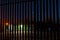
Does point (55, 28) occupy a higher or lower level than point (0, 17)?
lower

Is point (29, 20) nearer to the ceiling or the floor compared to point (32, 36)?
nearer to the ceiling

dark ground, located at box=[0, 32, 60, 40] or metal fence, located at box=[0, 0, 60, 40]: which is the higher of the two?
metal fence, located at box=[0, 0, 60, 40]

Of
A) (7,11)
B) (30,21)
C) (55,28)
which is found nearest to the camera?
(55,28)

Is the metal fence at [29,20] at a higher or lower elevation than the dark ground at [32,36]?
higher

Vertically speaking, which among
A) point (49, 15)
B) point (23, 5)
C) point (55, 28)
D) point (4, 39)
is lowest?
point (4, 39)

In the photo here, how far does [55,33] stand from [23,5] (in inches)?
50.4

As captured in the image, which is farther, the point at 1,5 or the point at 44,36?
the point at 1,5

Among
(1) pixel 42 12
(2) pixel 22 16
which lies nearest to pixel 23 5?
(2) pixel 22 16

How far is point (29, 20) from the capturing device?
494 centimetres

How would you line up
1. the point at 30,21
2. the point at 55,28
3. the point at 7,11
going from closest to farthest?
the point at 55,28, the point at 30,21, the point at 7,11

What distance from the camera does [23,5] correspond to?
198 inches

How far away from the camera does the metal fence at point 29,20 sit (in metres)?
4.54

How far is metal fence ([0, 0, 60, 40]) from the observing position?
4535 mm

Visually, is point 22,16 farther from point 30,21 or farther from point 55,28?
point 55,28
